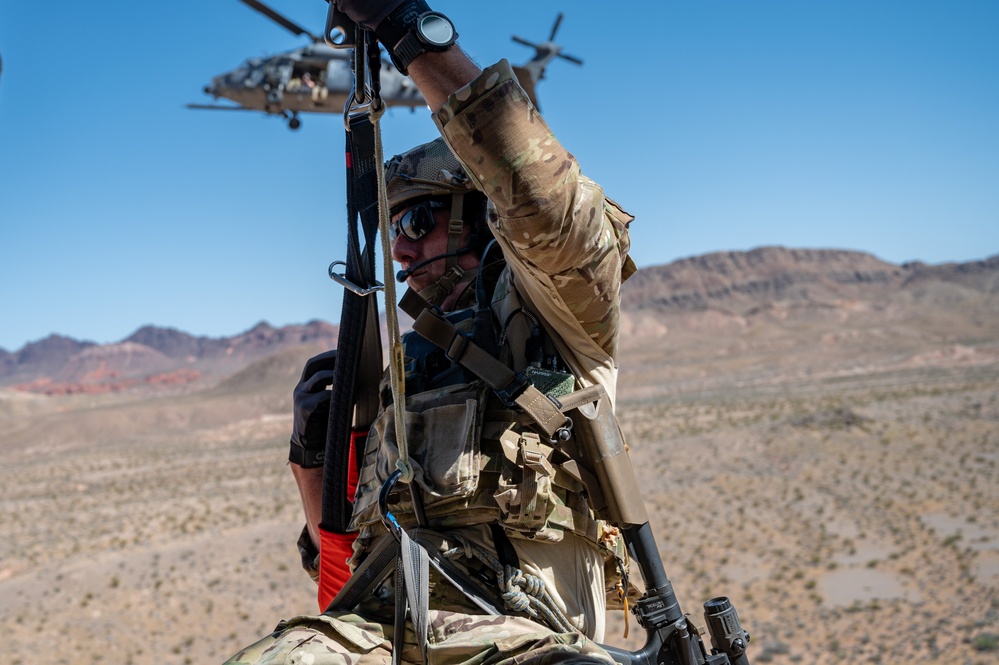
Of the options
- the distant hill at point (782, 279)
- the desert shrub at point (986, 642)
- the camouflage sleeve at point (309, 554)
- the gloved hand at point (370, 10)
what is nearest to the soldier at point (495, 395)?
the gloved hand at point (370, 10)

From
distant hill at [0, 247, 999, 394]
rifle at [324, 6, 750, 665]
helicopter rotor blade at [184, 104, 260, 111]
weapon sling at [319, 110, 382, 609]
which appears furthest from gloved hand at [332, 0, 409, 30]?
distant hill at [0, 247, 999, 394]

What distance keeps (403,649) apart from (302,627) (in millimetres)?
269

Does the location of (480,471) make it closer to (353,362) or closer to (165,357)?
(353,362)

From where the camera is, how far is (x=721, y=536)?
19.4 meters

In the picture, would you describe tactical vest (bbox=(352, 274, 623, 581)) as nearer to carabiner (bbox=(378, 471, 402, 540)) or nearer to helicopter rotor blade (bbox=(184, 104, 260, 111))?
carabiner (bbox=(378, 471, 402, 540))

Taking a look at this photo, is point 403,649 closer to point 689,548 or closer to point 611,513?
point 611,513

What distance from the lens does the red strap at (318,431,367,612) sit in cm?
287

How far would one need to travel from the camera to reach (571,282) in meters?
2.14

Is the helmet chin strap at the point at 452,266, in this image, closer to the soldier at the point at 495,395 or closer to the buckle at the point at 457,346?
the soldier at the point at 495,395

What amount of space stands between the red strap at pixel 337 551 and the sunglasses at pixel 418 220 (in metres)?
0.72

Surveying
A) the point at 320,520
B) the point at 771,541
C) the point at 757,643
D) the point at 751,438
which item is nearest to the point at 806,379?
the point at 751,438

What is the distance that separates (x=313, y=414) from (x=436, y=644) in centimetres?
113

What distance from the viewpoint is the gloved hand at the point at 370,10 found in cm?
191

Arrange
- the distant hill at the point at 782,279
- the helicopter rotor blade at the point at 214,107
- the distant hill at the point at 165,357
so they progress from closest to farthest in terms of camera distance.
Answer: the helicopter rotor blade at the point at 214,107
the distant hill at the point at 782,279
the distant hill at the point at 165,357
